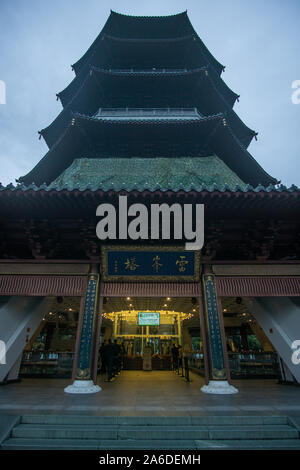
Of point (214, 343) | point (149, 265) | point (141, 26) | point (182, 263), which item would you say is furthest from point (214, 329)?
point (141, 26)

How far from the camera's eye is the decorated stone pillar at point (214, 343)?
6320mm

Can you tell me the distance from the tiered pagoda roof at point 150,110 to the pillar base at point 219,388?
8005 mm

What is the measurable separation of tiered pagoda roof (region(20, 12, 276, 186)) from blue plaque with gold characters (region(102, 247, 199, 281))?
4693mm

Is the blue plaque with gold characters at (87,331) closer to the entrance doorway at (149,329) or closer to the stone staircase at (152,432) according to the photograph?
the stone staircase at (152,432)

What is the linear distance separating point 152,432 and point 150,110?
14576 millimetres

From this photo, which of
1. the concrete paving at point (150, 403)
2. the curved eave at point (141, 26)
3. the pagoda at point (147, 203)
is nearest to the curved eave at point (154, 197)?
the pagoda at point (147, 203)

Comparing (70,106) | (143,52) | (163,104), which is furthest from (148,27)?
(70,106)

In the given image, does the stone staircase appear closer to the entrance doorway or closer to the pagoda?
the pagoda

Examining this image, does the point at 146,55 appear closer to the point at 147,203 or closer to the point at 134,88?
the point at 134,88

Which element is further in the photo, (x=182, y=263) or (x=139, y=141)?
(x=139, y=141)

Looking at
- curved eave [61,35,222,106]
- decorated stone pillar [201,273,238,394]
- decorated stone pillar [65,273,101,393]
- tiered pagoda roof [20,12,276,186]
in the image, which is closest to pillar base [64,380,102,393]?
decorated stone pillar [65,273,101,393]

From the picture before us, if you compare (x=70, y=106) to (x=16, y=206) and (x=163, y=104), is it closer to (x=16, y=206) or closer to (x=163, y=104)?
(x=163, y=104)

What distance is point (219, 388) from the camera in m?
6.22

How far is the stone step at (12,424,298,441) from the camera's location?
389 cm
